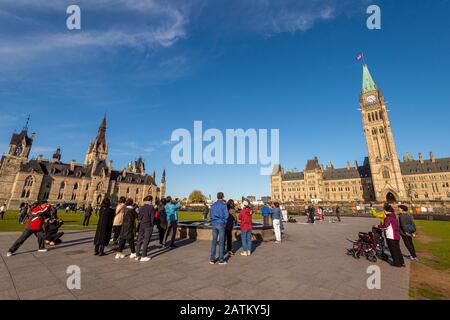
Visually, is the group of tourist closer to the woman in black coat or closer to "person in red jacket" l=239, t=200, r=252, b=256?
"person in red jacket" l=239, t=200, r=252, b=256

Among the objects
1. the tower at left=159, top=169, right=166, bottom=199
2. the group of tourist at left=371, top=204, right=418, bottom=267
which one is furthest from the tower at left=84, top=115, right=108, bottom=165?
the group of tourist at left=371, top=204, right=418, bottom=267

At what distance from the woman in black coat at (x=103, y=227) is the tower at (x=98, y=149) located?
105 m

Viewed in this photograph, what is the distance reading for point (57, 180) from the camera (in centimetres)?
7650

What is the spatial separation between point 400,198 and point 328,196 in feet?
124

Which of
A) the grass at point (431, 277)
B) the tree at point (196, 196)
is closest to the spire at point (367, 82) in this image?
the tree at point (196, 196)

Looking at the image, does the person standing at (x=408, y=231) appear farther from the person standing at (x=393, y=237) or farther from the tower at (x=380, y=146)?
the tower at (x=380, y=146)

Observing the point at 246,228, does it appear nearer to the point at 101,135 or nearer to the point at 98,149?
the point at 98,149

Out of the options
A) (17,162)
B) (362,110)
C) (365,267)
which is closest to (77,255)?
(365,267)

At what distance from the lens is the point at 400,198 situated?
85.1m

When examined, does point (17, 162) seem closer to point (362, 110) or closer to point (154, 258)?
point (154, 258)

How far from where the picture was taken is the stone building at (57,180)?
69125 millimetres

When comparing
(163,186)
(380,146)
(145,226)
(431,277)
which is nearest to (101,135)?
(163,186)

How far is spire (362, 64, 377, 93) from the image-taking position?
10731 centimetres
